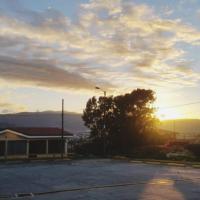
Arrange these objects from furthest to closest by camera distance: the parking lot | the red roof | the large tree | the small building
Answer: the large tree → the red roof → the small building → the parking lot

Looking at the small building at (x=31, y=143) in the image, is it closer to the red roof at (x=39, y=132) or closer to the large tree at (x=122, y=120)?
the red roof at (x=39, y=132)

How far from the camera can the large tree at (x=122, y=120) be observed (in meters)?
64.9

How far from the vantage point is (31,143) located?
5584 centimetres

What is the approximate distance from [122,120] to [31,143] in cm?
1683

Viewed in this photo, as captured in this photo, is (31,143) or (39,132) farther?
(39,132)

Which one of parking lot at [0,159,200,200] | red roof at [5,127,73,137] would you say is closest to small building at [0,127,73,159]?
red roof at [5,127,73,137]

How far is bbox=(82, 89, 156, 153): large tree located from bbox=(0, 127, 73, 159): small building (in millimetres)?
8844

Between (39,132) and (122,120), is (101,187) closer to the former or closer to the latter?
(39,132)

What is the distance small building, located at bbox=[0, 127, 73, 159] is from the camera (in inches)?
2080

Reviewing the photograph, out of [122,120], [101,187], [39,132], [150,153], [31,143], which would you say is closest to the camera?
[101,187]

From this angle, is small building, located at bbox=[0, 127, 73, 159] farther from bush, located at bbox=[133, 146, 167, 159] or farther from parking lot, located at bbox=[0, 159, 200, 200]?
parking lot, located at bbox=[0, 159, 200, 200]

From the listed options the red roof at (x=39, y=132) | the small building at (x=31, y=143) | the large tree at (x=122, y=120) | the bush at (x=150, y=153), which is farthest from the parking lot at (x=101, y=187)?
the large tree at (x=122, y=120)

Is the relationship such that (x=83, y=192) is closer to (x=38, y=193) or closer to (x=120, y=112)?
(x=38, y=193)

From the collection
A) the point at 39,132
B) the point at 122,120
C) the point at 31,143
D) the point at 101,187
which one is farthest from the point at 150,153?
the point at 101,187
